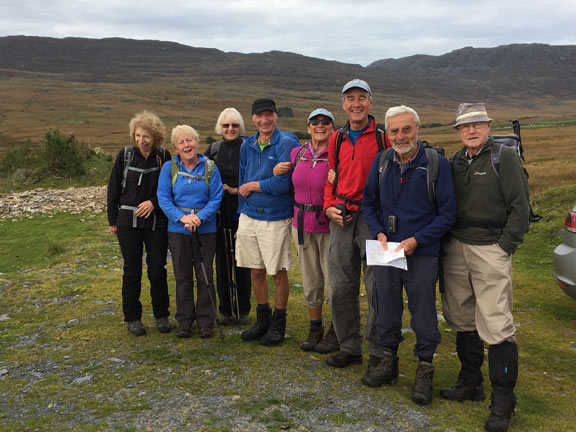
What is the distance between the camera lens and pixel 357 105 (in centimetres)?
487

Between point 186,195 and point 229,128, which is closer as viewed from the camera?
point 186,195

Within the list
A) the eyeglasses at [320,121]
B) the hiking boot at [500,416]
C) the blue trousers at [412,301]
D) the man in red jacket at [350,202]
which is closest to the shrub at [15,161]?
the eyeglasses at [320,121]

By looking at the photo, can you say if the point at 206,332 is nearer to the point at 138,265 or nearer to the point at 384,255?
the point at 138,265

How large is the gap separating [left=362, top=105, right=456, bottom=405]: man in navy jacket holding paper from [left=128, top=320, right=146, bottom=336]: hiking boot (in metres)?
2.87

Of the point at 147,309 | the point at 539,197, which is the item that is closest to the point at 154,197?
the point at 147,309

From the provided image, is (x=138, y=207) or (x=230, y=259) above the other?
(x=138, y=207)

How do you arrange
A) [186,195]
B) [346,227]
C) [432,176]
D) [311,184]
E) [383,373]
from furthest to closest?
[186,195], [311,184], [346,227], [383,373], [432,176]

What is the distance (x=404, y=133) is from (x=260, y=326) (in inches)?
115

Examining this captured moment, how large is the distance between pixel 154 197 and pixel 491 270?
3.81 m

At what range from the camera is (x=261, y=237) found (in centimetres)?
569

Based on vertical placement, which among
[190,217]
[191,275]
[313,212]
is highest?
[313,212]

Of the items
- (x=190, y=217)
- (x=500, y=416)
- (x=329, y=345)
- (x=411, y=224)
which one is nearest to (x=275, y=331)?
(x=329, y=345)

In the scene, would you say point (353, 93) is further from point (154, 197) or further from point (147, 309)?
point (147, 309)

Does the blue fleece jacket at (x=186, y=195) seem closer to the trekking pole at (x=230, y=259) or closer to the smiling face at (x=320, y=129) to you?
the trekking pole at (x=230, y=259)
